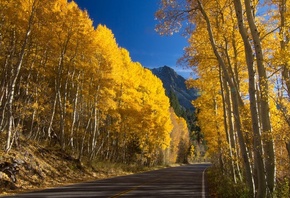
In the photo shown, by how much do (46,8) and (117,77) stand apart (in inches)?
381

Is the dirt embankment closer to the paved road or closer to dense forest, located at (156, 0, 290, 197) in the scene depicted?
the paved road

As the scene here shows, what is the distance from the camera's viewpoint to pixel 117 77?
1010 inches

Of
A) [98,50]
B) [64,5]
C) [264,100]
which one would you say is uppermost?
[64,5]

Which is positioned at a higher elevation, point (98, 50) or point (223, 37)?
point (98, 50)

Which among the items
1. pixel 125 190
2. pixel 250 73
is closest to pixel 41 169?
pixel 125 190

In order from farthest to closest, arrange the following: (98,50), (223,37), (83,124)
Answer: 1. (83,124)
2. (98,50)
3. (223,37)

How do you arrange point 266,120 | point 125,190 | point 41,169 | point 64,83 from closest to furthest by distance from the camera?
point 266,120, point 125,190, point 41,169, point 64,83

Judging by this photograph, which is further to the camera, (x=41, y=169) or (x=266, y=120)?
(x=41, y=169)

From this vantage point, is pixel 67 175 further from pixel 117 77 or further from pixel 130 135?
pixel 130 135

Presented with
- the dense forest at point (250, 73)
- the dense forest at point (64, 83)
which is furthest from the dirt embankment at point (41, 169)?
the dense forest at point (250, 73)

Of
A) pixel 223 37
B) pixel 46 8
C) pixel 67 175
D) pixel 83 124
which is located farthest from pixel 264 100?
pixel 83 124

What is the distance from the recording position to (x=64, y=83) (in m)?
28.6

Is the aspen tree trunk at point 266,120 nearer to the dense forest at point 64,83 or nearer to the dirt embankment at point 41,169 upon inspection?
the dirt embankment at point 41,169

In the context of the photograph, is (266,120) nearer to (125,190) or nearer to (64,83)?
(125,190)
